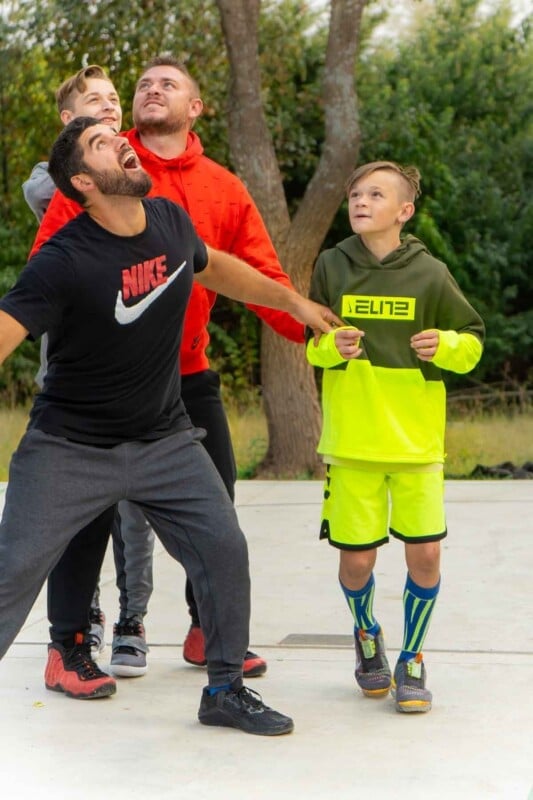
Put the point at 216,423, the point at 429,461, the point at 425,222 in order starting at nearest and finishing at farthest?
the point at 429,461
the point at 216,423
the point at 425,222

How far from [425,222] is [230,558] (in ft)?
40.8

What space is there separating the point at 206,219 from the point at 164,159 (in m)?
0.24

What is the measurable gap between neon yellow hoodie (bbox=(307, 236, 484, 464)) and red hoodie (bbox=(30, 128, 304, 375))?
1.12ft

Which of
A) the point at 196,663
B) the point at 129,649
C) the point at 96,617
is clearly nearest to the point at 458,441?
the point at 96,617

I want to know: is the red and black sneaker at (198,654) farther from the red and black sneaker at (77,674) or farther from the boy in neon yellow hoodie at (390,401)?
the boy in neon yellow hoodie at (390,401)

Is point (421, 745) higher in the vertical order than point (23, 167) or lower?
lower

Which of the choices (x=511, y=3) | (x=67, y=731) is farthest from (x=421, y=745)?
(x=511, y=3)

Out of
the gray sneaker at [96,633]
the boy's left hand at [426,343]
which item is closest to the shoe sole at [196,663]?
the gray sneaker at [96,633]

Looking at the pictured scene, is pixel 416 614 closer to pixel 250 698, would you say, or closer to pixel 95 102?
pixel 250 698

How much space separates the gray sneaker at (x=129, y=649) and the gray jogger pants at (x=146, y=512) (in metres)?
0.60

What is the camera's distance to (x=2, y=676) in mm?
4660

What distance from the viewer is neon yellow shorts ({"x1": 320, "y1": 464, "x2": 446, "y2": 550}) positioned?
411cm

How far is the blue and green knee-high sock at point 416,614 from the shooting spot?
4.17 meters

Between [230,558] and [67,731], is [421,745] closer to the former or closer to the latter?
[230,558]
